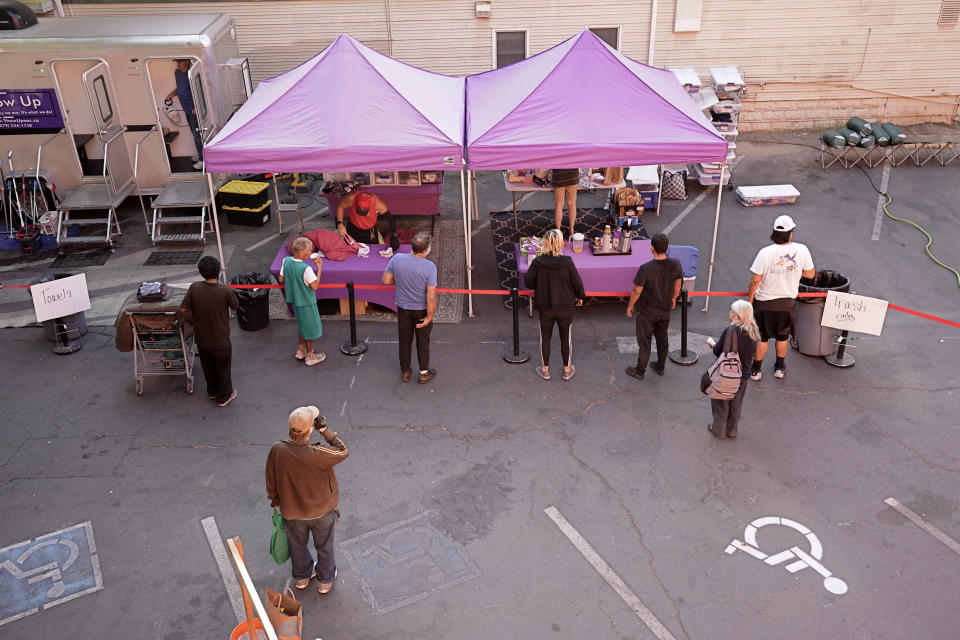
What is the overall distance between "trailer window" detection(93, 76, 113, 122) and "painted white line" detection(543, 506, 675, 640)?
10400 mm

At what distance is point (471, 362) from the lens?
9.55 meters

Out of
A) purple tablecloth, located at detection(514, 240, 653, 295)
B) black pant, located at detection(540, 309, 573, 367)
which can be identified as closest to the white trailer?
purple tablecloth, located at detection(514, 240, 653, 295)

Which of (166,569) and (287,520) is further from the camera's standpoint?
(166,569)

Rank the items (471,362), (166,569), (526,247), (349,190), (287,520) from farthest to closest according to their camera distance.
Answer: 1. (349,190)
2. (526,247)
3. (471,362)
4. (166,569)
5. (287,520)

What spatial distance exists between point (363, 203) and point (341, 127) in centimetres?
141

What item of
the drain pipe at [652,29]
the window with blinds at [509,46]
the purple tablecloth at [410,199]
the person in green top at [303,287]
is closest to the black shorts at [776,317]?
the person in green top at [303,287]

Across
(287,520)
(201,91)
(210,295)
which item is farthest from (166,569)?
(201,91)

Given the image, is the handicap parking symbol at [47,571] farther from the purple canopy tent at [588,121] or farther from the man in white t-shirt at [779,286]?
the man in white t-shirt at [779,286]

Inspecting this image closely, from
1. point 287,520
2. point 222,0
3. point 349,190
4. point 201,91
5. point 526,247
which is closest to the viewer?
point 287,520

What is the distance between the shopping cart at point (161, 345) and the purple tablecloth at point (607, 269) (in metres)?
4.28

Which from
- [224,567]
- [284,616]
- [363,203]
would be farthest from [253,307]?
[284,616]

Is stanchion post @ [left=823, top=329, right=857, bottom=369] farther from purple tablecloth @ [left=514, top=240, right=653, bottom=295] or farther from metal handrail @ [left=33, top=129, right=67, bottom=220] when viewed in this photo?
metal handrail @ [left=33, top=129, right=67, bottom=220]

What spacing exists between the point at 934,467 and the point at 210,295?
292 inches

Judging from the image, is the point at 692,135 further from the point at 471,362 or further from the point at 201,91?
the point at 201,91
